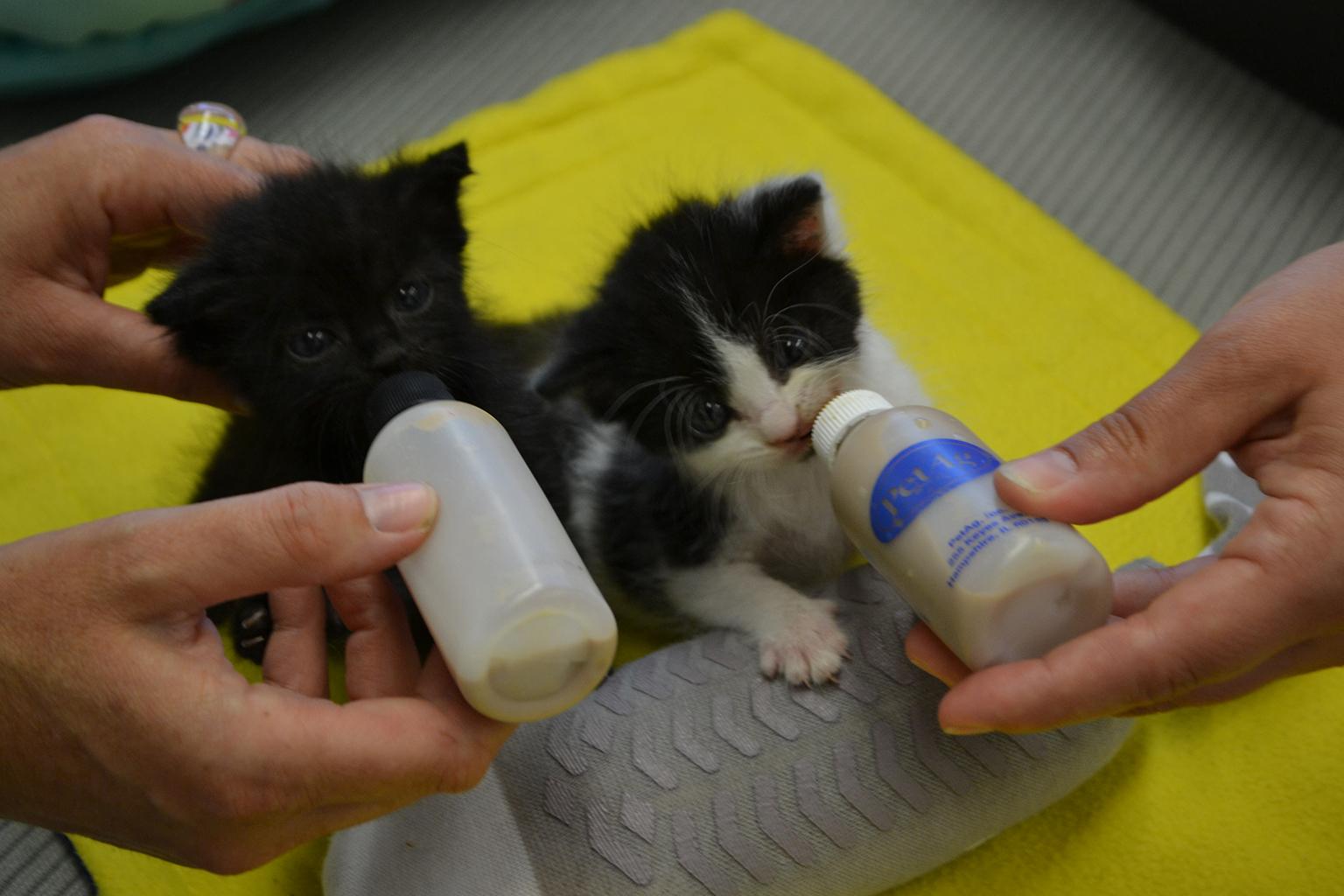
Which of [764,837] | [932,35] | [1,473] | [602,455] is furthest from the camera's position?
[932,35]

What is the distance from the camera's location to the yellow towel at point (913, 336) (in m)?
1.47

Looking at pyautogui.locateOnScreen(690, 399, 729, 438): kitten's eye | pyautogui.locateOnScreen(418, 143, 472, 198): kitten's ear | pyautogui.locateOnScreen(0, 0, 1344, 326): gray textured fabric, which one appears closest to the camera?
pyautogui.locateOnScreen(690, 399, 729, 438): kitten's eye

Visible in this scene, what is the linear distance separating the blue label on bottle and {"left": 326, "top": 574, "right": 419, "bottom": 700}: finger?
55 cm

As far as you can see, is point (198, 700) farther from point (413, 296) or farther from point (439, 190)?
point (439, 190)

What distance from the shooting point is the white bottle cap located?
1.13m

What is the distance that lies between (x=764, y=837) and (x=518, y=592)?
1.63 ft

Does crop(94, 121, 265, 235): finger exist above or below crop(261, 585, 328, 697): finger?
above

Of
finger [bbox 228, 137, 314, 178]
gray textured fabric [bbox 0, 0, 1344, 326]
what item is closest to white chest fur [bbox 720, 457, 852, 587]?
finger [bbox 228, 137, 314, 178]

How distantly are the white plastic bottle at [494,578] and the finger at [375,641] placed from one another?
189mm

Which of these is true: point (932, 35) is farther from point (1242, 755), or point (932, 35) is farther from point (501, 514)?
point (501, 514)

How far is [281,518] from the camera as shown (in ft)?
3.21

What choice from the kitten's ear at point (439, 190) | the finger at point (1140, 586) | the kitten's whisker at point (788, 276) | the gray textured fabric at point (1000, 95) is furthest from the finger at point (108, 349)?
the finger at point (1140, 586)

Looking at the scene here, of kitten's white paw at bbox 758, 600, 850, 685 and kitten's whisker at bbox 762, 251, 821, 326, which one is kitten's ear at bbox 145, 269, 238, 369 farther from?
kitten's white paw at bbox 758, 600, 850, 685

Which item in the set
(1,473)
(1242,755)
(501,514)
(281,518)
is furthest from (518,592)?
(1,473)
